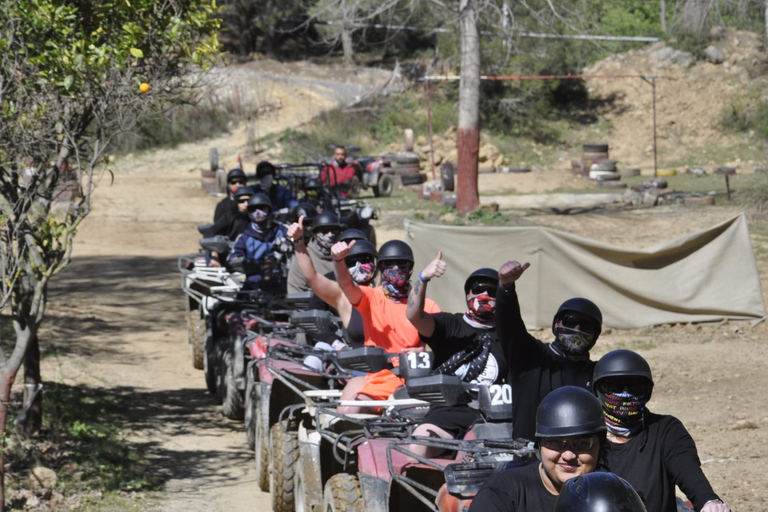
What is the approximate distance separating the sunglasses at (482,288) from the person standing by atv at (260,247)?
5.10 meters

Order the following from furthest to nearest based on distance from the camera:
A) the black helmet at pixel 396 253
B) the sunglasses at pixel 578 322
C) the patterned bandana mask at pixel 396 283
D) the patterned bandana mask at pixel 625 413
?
the patterned bandana mask at pixel 396 283 < the black helmet at pixel 396 253 < the sunglasses at pixel 578 322 < the patterned bandana mask at pixel 625 413

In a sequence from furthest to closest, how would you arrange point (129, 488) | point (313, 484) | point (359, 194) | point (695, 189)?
point (359, 194) → point (695, 189) → point (129, 488) → point (313, 484)

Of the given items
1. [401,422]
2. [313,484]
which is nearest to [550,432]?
[401,422]

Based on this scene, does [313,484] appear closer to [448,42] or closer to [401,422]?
[401,422]

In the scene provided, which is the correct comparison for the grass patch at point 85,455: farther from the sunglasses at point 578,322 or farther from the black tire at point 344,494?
the sunglasses at point 578,322

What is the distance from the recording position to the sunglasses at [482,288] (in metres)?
6.41

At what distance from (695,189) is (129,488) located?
2257 cm

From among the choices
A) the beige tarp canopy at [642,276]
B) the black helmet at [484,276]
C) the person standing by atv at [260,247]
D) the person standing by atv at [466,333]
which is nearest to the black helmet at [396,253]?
the person standing by atv at [466,333]

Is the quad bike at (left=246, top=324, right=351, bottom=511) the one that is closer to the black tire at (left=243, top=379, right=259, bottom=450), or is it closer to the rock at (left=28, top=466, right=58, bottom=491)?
the black tire at (left=243, top=379, right=259, bottom=450)

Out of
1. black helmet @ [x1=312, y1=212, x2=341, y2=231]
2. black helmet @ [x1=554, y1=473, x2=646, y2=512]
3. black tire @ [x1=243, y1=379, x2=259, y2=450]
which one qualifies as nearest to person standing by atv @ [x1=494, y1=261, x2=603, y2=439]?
black helmet @ [x1=554, y1=473, x2=646, y2=512]

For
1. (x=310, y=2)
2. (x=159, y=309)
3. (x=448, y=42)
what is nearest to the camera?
(x=159, y=309)

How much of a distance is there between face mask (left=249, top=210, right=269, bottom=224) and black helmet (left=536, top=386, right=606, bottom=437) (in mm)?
7960

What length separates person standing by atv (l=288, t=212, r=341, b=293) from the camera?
9797mm

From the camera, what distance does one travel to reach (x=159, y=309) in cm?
1781
